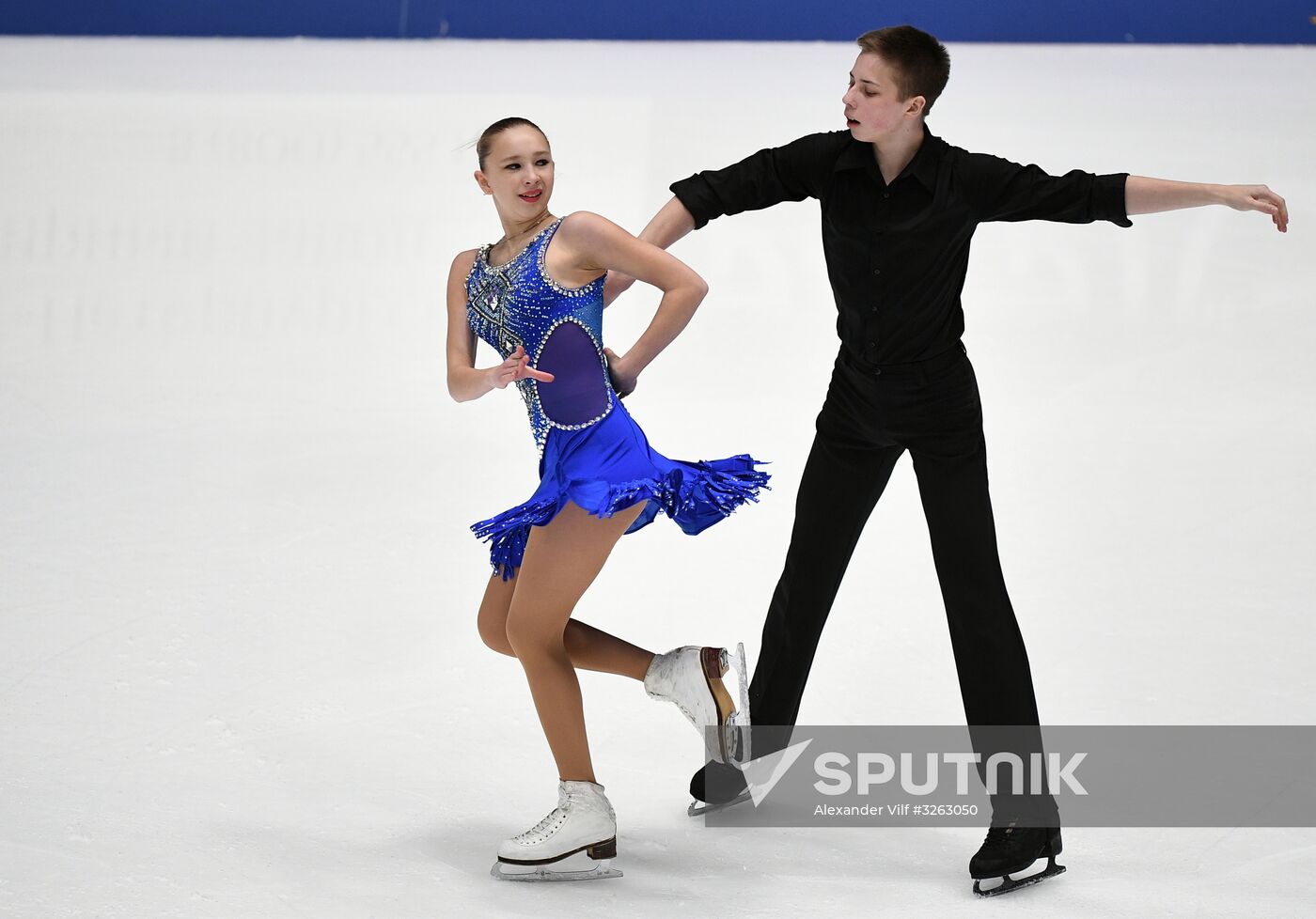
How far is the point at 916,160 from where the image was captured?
277 cm

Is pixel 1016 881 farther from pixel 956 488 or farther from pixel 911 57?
pixel 911 57

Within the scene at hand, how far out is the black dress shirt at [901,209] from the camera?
2723mm

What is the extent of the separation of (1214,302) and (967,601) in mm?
3953

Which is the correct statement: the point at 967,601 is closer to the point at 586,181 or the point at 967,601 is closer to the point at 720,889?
the point at 720,889

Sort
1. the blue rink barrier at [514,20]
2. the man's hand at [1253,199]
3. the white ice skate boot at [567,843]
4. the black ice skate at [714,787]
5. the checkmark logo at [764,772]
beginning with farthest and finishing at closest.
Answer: the blue rink barrier at [514,20] → the checkmark logo at [764,772] → the black ice skate at [714,787] → the white ice skate boot at [567,843] → the man's hand at [1253,199]

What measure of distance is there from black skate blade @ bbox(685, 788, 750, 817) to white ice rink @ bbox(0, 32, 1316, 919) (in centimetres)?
4

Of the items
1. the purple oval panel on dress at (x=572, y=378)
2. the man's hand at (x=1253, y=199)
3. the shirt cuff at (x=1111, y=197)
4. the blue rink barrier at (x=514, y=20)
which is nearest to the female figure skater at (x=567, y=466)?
the purple oval panel on dress at (x=572, y=378)

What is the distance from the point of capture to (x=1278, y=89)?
9.94 meters

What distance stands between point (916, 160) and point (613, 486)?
0.78m

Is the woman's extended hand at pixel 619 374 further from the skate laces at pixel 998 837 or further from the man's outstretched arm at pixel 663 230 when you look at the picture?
the skate laces at pixel 998 837

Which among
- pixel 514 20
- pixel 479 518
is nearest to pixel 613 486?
pixel 479 518

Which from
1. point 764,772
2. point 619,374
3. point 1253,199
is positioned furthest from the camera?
point 764,772

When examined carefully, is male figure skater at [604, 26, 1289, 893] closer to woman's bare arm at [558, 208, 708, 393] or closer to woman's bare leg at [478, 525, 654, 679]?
woman's bare arm at [558, 208, 708, 393]

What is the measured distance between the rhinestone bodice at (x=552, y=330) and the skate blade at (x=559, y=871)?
79 cm
